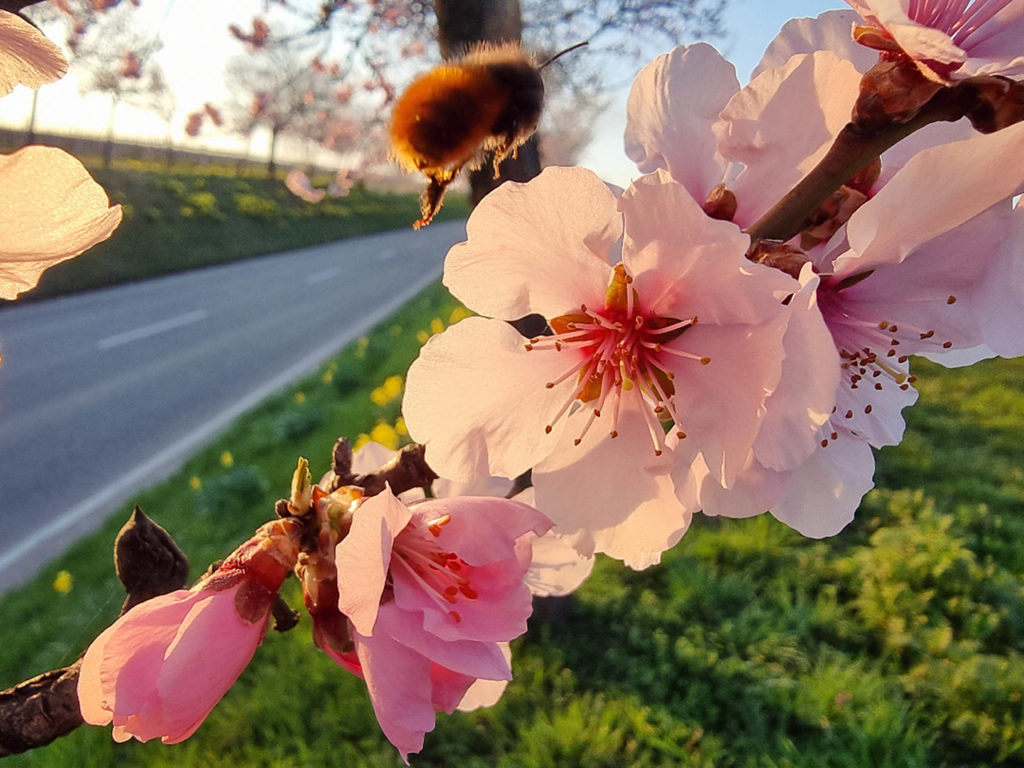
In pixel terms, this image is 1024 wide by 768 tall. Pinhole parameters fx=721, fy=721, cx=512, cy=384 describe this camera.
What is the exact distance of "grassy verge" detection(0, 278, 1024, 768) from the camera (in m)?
2.42

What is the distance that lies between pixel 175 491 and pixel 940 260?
5.82 metres

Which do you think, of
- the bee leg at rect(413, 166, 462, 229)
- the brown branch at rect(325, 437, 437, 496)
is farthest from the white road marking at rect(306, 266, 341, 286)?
the brown branch at rect(325, 437, 437, 496)

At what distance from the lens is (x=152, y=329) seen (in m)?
10.2

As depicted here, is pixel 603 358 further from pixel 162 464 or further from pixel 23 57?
pixel 162 464

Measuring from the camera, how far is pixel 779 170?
26.2 inches

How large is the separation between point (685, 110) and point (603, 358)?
267 mm

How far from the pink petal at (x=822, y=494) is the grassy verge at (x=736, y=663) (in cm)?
168

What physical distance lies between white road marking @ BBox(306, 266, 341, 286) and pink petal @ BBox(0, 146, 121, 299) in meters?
13.9

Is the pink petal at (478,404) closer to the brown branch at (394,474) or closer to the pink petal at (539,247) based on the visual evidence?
the pink petal at (539,247)

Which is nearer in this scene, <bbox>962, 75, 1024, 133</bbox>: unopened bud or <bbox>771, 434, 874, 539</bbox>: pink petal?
<bbox>962, 75, 1024, 133</bbox>: unopened bud

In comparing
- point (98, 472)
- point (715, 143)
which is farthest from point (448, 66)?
point (98, 472)

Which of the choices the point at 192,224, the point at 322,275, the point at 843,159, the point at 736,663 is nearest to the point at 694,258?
the point at 843,159

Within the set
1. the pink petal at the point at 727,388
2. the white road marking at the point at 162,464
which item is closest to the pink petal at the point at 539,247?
the pink petal at the point at 727,388

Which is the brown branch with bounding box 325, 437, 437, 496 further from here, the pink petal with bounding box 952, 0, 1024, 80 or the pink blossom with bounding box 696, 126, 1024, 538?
the pink petal with bounding box 952, 0, 1024, 80
